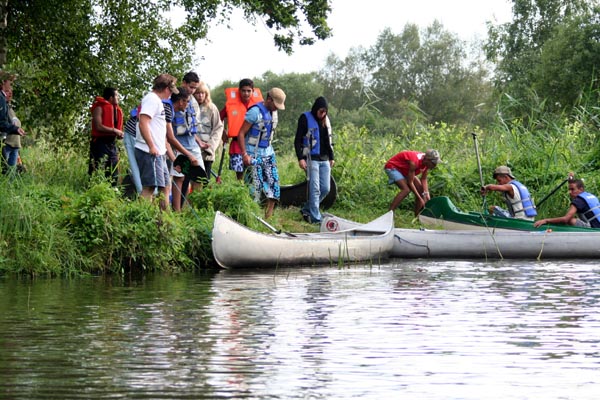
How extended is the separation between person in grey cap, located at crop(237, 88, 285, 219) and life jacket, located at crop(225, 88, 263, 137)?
1.00 feet

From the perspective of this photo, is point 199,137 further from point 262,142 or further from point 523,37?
point 523,37

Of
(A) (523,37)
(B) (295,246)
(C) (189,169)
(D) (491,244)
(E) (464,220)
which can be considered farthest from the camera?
(A) (523,37)

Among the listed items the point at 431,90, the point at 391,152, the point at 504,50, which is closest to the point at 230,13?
the point at 391,152

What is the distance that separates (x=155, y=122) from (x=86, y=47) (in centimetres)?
622

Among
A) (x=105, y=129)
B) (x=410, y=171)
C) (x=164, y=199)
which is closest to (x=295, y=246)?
(x=164, y=199)

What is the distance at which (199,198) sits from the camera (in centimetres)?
1549

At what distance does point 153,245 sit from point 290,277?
4.84 feet

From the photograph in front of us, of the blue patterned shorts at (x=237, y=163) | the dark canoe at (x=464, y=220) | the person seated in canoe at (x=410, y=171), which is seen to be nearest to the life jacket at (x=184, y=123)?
the blue patterned shorts at (x=237, y=163)

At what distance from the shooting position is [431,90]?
88625 millimetres

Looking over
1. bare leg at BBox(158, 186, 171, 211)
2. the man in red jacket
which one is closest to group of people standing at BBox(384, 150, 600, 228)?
the man in red jacket

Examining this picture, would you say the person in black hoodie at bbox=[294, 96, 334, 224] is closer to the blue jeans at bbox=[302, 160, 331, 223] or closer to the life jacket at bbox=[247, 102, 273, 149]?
the blue jeans at bbox=[302, 160, 331, 223]

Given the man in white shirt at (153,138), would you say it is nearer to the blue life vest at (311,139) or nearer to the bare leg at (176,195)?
the bare leg at (176,195)

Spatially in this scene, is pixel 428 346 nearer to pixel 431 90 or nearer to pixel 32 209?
pixel 32 209

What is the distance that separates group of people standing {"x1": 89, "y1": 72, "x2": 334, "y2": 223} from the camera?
13.8 meters
